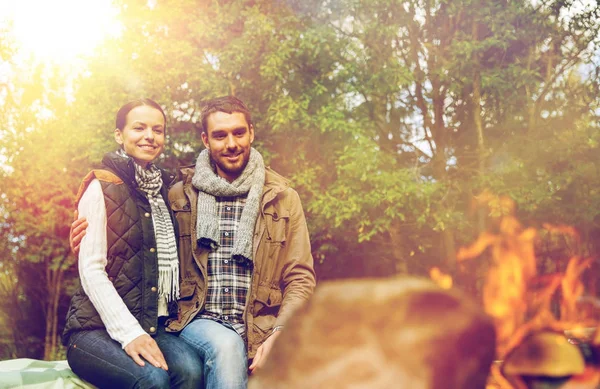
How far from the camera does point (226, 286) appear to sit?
276 centimetres

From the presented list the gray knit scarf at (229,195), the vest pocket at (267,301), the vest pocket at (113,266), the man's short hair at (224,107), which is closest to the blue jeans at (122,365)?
the vest pocket at (113,266)

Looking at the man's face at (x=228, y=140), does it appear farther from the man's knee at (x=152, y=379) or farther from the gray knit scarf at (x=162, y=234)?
the man's knee at (x=152, y=379)

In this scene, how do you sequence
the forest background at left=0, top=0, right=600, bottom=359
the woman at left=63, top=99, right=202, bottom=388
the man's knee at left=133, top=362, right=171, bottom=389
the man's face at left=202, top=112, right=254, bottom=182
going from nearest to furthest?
the man's knee at left=133, top=362, right=171, bottom=389 < the woman at left=63, top=99, right=202, bottom=388 < the man's face at left=202, top=112, right=254, bottom=182 < the forest background at left=0, top=0, right=600, bottom=359

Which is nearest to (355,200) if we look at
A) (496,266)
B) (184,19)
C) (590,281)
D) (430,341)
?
(496,266)

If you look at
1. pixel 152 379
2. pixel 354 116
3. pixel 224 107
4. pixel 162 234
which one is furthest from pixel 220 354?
pixel 354 116

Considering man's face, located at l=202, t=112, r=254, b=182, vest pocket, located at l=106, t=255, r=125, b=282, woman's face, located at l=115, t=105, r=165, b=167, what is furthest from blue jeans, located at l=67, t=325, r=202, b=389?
man's face, located at l=202, t=112, r=254, b=182

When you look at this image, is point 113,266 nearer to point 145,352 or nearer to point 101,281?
point 101,281

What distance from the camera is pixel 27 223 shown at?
28.2 feet

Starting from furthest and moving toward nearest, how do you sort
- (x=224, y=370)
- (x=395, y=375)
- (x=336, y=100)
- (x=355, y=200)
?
(x=336, y=100)
(x=355, y=200)
(x=224, y=370)
(x=395, y=375)

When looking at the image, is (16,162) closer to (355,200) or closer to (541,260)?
(355,200)

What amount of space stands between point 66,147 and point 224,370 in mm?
6937

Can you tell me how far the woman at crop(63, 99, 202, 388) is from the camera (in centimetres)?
236

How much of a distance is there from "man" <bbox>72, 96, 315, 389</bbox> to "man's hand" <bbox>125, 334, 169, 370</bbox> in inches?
7.5

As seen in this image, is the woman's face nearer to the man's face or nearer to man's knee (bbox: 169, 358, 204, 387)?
the man's face
